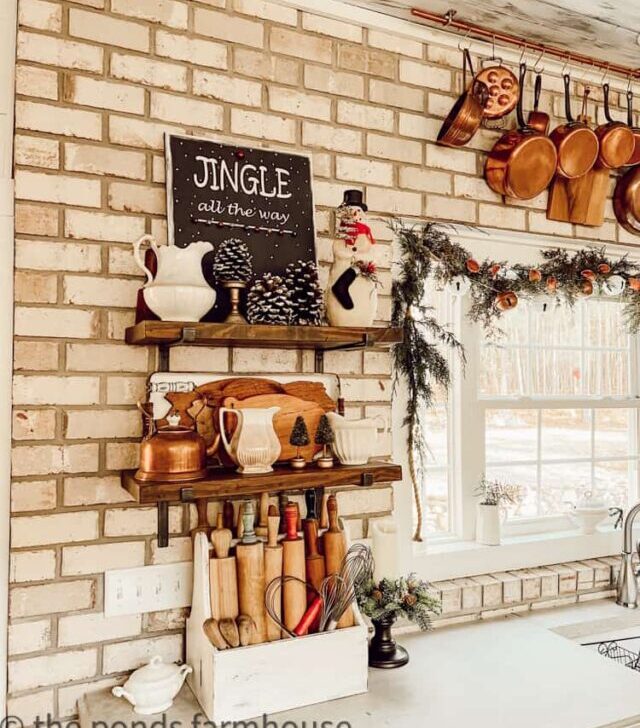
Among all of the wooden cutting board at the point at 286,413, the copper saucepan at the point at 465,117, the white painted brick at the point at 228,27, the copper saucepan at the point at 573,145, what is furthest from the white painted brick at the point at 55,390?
the copper saucepan at the point at 573,145

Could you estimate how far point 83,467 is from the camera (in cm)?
166

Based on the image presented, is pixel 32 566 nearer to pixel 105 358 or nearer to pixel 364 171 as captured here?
pixel 105 358

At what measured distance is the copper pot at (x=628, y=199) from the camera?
2.45 meters

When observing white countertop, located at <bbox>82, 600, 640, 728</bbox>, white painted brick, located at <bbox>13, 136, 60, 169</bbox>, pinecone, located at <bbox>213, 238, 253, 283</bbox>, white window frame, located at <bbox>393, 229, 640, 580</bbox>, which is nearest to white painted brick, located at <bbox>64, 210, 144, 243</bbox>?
white painted brick, located at <bbox>13, 136, 60, 169</bbox>

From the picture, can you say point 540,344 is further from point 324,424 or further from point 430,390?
point 324,424

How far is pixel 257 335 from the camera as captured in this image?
5.31 feet

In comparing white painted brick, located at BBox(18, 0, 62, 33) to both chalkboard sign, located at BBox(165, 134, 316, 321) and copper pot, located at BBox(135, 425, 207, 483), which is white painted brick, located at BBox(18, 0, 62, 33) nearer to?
chalkboard sign, located at BBox(165, 134, 316, 321)

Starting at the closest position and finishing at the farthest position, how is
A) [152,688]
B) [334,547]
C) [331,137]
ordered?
[152,688] → [334,547] → [331,137]

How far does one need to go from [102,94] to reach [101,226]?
0.35 metres

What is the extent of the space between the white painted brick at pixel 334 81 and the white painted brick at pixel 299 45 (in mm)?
35

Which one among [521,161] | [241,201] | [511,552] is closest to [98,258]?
[241,201]

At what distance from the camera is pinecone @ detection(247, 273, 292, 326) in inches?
66.2

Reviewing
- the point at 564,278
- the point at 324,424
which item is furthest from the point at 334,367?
the point at 564,278

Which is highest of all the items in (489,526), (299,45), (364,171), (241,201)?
(299,45)
